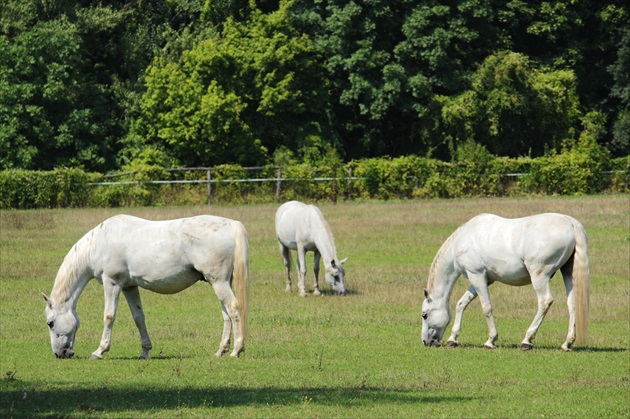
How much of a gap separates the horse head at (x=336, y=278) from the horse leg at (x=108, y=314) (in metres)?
8.88

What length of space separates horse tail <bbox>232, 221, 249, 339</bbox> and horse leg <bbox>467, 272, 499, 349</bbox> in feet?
12.9

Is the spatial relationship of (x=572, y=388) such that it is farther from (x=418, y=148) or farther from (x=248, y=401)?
(x=418, y=148)

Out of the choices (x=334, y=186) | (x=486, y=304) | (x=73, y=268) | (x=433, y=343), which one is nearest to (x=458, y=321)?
(x=433, y=343)

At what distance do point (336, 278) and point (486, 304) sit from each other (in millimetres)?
7404

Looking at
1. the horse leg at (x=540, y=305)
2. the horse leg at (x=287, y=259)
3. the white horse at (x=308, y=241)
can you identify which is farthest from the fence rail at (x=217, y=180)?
the horse leg at (x=540, y=305)

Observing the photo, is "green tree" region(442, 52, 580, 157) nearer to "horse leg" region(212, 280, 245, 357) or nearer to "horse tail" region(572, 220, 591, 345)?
"horse tail" region(572, 220, 591, 345)

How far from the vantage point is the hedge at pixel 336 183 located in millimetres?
45375

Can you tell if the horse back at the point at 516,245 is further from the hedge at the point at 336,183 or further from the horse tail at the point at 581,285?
the hedge at the point at 336,183

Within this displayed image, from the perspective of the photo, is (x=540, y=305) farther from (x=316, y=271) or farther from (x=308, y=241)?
(x=308, y=241)

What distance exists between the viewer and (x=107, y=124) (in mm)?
55625

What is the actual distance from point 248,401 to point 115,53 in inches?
1882

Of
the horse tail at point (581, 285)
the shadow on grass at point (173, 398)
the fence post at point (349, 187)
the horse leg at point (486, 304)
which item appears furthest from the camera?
the fence post at point (349, 187)

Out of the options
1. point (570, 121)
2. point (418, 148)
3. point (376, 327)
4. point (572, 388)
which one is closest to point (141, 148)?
point (418, 148)

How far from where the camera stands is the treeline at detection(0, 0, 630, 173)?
5275cm
